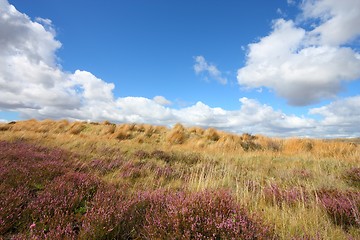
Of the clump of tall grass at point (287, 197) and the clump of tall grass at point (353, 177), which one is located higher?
the clump of tall grass at point (353, 177)

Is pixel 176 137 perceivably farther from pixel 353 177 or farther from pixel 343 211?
pixel 343 211

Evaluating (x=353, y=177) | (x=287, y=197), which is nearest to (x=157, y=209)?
(x=287, y=197)

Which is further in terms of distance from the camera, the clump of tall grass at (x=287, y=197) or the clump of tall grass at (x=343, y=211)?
the clump of tall grass at (x=287, y=197)

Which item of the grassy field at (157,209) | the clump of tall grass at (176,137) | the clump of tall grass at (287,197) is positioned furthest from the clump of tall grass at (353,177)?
the clump of tall grass at (176,137)

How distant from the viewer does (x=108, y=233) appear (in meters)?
2.96

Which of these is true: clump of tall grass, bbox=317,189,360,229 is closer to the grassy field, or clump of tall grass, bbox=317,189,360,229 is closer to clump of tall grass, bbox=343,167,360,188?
the grassy field

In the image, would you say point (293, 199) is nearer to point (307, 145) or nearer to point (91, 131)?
point (307, 145)

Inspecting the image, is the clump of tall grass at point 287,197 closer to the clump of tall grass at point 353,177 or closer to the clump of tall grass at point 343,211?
the clump of tall grass at point 343,211

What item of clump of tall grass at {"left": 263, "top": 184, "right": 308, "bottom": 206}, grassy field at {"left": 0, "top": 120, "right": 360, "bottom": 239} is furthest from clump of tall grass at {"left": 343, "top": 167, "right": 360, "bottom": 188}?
clump of tall grass at {"left": 263, "top": 184, "right": 308, "bottom": 206}

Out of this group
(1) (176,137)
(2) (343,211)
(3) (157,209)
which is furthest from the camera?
(1) (176,137)

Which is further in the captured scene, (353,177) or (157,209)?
(353,177)

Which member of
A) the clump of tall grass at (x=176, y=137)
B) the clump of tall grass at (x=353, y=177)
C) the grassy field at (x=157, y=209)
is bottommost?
the grassy field at (x=157, y=209)

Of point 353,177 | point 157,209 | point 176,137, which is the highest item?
point 176,137

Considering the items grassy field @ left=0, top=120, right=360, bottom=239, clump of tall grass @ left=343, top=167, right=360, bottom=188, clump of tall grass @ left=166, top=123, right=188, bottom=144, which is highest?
clump of tall grass @ left=166, top=123, right=188, bottom=144
